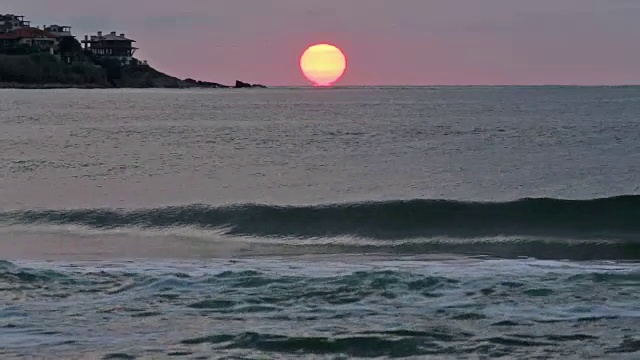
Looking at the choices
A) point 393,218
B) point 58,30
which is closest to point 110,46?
point 58,30

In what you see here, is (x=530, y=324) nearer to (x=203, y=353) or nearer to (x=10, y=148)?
(x=203, y=353)

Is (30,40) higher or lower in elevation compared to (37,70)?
higher

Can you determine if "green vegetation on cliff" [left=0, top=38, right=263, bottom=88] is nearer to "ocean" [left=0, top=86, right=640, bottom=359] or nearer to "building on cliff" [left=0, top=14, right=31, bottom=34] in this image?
"building on cliff" [left=0, top=14, right=31, bottom=34]

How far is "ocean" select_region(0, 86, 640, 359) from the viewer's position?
9.15m

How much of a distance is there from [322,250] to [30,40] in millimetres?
159476

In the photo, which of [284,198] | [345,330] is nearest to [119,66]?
[284,198]

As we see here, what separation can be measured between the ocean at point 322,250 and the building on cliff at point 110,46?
14451 cm

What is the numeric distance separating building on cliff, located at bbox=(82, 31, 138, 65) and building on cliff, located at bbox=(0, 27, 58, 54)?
11.2 m

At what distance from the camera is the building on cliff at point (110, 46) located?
182m

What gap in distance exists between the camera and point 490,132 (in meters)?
49.8

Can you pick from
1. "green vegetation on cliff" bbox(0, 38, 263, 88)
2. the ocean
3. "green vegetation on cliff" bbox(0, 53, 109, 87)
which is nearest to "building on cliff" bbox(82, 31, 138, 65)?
"green vegetation on cliff" bbox(0, 38, 263, 88)

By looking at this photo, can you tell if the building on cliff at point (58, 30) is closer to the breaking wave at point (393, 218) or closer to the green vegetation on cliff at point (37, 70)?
the green vegetation on cliff at point (37, 70)

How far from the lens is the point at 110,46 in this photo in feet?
601

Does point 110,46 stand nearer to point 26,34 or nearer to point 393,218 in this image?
point 26,34
